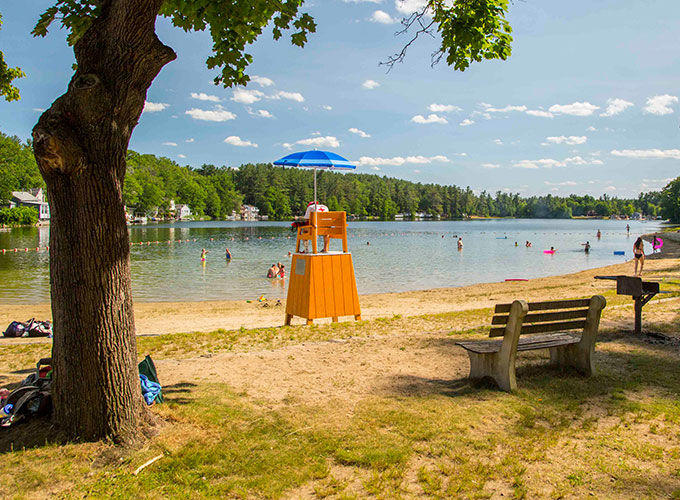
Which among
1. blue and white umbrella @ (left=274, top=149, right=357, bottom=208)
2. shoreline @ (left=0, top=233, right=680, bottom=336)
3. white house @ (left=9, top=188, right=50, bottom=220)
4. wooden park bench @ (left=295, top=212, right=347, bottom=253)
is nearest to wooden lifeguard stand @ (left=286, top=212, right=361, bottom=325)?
wooden park bench @ (left=295, top=212, right=347, bottom=253)

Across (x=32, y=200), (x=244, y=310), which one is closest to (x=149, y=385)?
(x=244, y=310)

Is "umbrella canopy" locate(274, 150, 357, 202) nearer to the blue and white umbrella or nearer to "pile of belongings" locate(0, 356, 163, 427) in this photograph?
the blue and white umbrella

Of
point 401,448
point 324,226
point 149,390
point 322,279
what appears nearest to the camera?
point 401,448

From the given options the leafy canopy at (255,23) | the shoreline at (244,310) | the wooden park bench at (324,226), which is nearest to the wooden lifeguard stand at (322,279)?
the wooden park bench at (324,226)

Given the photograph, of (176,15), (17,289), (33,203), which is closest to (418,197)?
(33,203)

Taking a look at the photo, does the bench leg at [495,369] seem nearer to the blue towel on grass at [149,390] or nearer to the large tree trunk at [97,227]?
the blue towel on grass at [149,390]

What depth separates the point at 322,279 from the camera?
374 inches

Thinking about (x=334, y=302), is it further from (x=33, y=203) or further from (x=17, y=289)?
(x=33, y=203)

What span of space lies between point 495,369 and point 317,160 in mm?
6353

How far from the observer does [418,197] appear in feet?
647

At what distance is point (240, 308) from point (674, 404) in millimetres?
13163

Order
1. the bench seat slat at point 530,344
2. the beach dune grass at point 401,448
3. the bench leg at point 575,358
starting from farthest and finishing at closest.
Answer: the bench leg at point 575,358 < the bench seat slat at point 530,344 < the beach dune grass at point 401,448

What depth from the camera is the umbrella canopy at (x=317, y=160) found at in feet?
32.8

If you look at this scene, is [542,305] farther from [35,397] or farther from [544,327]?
[35,397]
